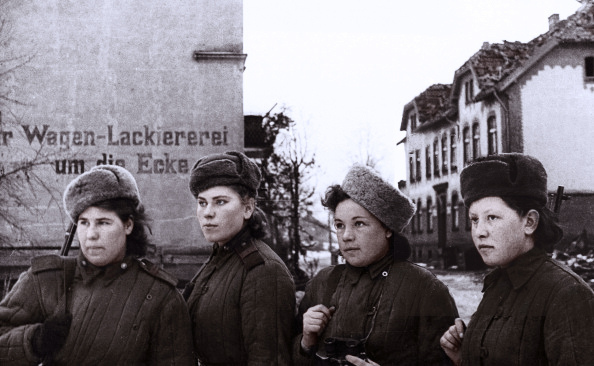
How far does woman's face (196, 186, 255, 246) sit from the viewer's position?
9.01 ft

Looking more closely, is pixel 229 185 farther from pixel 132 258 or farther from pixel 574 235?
pixel 574 235

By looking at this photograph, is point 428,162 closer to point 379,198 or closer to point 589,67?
point 589,67

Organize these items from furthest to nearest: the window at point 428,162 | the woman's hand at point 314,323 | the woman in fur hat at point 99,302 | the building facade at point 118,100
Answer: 1. the building facade at point 118,100
2. the window at point 428,162
3. the woman's hand at point 314,323
4. the woman in fur hat at point 99,302

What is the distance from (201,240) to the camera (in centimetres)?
536

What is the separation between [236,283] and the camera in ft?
8.80

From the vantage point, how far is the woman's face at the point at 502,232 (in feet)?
6.96

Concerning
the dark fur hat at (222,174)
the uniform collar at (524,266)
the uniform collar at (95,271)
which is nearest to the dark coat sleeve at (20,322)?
the uniform collar at (95,271)

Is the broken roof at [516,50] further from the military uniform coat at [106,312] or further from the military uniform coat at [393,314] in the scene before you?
the military uniform coat at [106,312]

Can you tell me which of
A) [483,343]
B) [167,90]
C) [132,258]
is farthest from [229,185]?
[167,90]

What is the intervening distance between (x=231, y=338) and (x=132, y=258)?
1.60ft

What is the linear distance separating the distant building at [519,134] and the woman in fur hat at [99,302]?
1.92 metres

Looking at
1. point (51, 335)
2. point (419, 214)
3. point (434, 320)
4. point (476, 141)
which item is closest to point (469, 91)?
point (476, 141)

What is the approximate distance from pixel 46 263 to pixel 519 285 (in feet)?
4.99

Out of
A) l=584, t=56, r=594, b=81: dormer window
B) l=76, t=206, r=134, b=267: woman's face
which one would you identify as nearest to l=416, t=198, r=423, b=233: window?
l=584, t=56, r=594, b=81: dormer window
